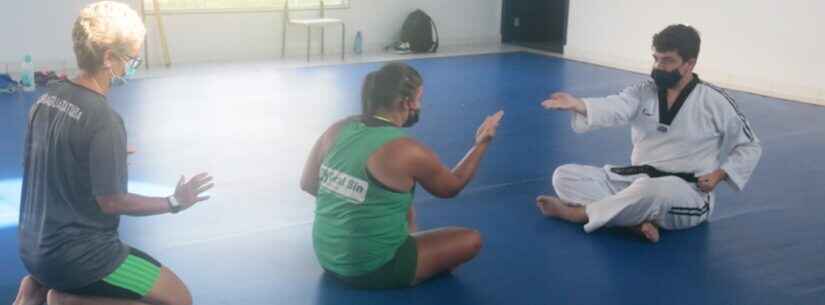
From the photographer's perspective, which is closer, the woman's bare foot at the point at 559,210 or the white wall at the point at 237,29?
the woman's bare foot at the point at 559,210

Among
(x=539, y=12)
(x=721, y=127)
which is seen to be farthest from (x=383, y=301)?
(x=539, y=12)

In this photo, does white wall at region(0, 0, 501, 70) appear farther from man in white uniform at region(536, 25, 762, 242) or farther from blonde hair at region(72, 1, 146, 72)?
blonde hair at region(72, 1, 146, 72)

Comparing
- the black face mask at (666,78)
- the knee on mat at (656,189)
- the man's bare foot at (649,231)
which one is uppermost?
the black face mask at (666,78)

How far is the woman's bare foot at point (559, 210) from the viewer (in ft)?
15.8

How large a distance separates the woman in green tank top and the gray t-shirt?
91cm

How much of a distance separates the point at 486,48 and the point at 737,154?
8.05 metres

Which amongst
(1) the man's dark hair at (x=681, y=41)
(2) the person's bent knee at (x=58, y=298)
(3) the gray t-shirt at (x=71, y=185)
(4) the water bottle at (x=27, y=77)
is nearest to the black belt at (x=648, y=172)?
(1) the man's dark hair at (x=681, y=41)

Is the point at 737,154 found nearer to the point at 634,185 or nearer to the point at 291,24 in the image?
the point at 634,185

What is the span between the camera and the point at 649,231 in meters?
4.59

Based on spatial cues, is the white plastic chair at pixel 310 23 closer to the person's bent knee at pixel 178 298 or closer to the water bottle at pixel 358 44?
the water bottle at pixel 358 44

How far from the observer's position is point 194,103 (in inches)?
320

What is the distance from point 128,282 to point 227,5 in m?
8.22

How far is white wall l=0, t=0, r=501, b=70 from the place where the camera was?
370 inches

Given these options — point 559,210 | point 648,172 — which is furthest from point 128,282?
point 648,172
